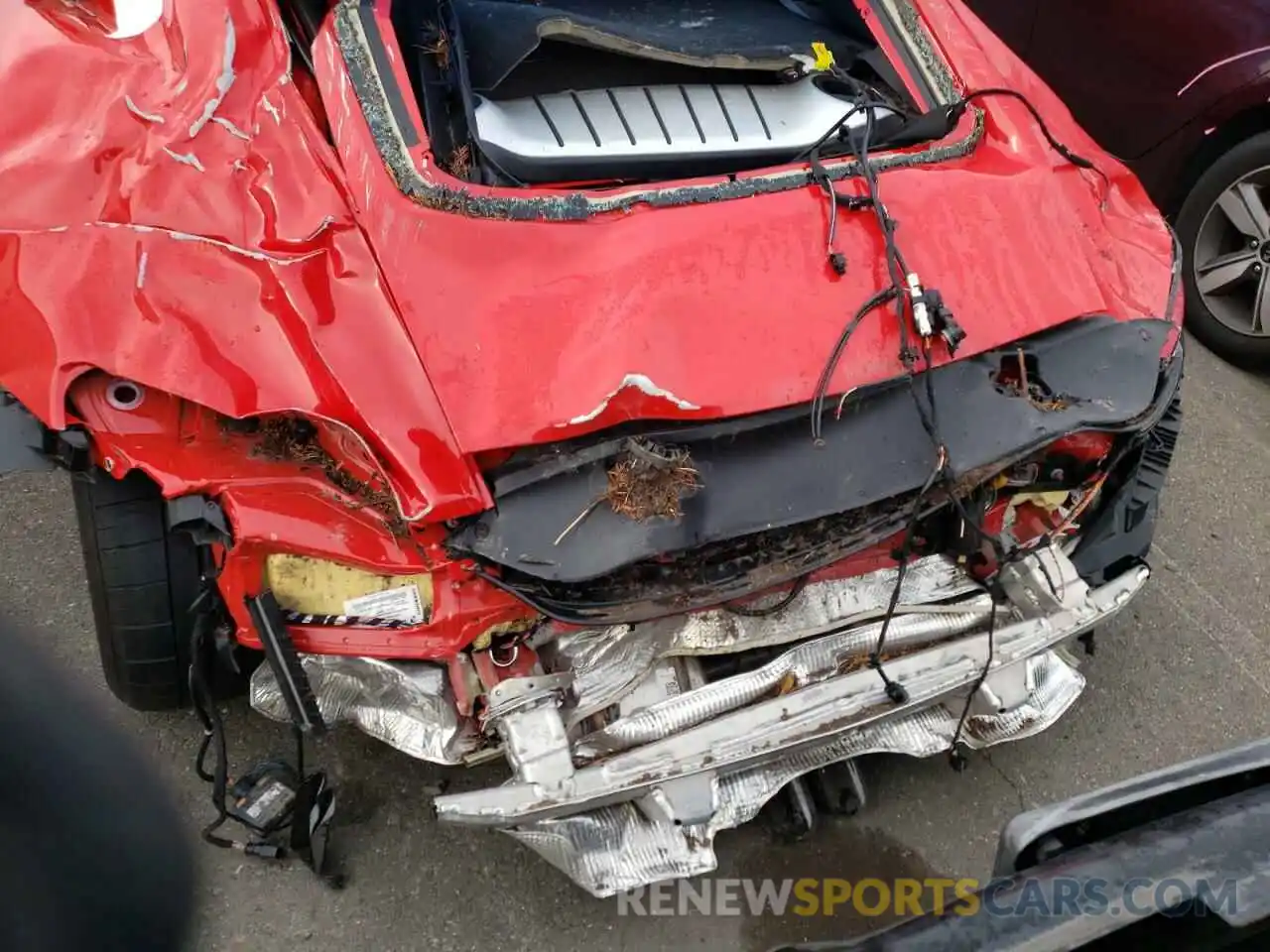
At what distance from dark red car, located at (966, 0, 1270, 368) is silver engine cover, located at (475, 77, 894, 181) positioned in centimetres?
183

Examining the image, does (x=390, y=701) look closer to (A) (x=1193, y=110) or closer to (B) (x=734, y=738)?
(B) (x=734, y=738)

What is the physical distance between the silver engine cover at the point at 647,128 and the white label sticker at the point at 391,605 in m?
0.85

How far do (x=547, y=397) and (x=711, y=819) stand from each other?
0.86m

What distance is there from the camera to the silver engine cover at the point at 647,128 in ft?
6.56

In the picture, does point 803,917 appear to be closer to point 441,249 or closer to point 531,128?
point 441,249

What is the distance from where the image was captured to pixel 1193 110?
11.3 feet

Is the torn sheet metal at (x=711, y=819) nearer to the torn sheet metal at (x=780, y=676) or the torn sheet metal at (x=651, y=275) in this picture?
the torn sheet metal at (x=780, y=676)

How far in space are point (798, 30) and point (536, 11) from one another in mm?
705

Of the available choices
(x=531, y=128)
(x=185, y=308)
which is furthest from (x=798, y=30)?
(x=185, y=308)

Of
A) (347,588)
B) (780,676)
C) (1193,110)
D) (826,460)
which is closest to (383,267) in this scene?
(347,588)

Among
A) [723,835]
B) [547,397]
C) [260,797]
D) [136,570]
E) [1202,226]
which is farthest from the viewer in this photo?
[1202,226]

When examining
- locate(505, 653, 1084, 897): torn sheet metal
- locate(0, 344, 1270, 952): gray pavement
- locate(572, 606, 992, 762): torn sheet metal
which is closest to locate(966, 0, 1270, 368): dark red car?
locate(0, 344, 1270, 952): gray pavement

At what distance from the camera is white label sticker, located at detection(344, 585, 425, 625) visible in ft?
6.03

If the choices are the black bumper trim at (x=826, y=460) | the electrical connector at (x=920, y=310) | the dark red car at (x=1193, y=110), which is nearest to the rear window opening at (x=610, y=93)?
the electrical connector at (x=920, y=310)
